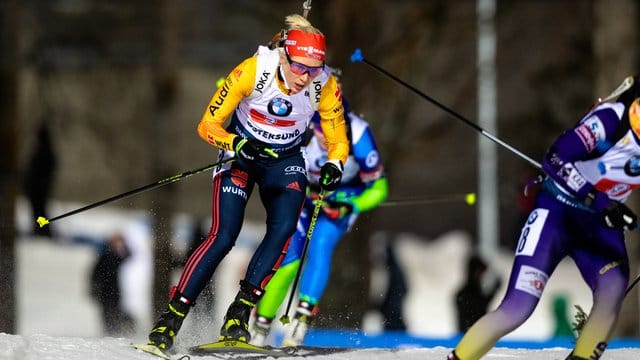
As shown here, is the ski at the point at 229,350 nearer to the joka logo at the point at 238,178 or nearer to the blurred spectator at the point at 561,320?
the joka logo at the point at 238,178

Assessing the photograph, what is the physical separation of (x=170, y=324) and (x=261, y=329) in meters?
1.18

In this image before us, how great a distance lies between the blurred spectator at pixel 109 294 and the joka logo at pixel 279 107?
2825mm

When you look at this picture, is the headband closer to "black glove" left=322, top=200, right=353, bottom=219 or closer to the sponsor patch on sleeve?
the sponsor patch on sleeve

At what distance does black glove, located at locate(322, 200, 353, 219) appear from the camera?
391 inches

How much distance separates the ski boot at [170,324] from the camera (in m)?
8.40

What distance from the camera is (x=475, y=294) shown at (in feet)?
42.1

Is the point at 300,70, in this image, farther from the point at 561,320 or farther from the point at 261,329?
the point at 561,320

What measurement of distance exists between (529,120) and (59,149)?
850cm

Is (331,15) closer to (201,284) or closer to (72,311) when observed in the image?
(201,284)

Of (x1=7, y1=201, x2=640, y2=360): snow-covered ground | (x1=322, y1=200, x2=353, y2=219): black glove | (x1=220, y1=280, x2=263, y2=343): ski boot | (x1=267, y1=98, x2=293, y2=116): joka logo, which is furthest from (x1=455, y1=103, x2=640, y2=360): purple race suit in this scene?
(x1=7, y1=201, x2=640, y2=360): snow-covered ground

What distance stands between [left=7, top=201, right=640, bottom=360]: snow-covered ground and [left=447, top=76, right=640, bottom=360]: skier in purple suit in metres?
4.13

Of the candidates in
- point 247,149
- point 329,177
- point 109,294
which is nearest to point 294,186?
point 329,177

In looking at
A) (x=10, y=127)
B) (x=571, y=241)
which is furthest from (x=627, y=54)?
(x=571, y=241)

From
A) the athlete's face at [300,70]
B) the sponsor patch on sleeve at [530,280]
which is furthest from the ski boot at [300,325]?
the sponsor patch on sleeve at [530,280]
